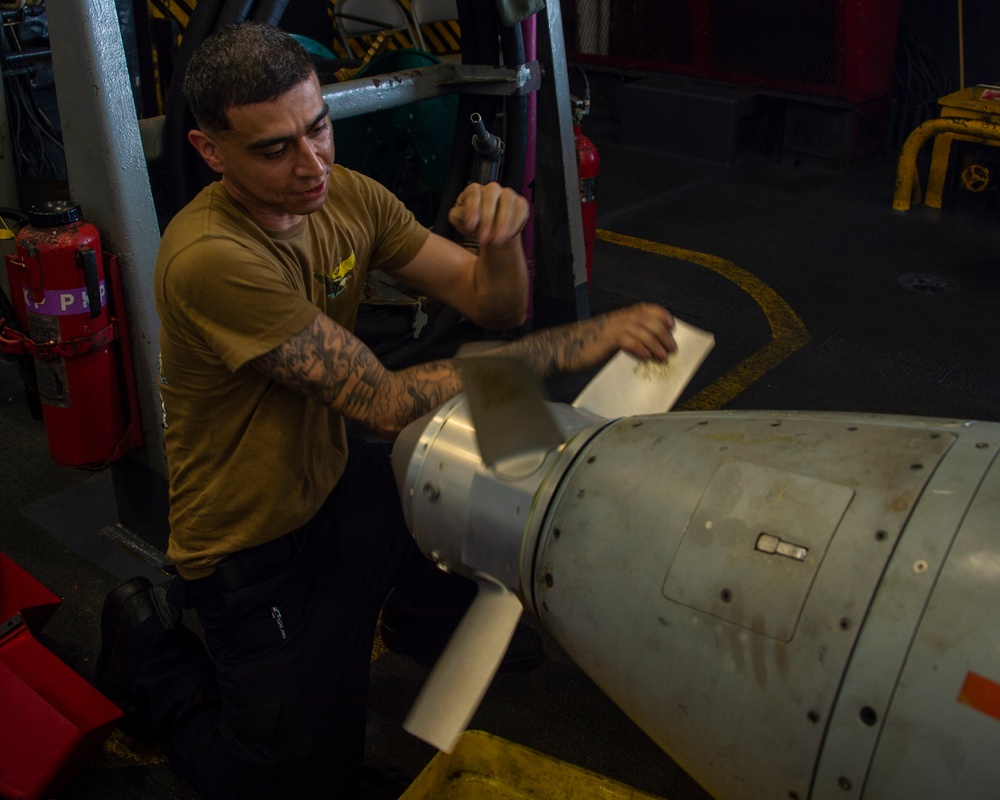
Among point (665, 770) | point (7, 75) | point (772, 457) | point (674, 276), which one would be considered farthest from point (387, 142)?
point (772, 457)

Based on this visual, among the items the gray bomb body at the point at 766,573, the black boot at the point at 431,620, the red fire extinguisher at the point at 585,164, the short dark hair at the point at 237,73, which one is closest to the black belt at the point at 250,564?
the black boot at the point at 431,620

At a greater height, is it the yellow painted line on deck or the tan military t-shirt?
the tan military t-shirt

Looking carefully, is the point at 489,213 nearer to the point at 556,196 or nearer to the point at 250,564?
the point at 250,564

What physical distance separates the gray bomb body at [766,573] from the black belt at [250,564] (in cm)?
63

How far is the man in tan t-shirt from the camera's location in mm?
1639

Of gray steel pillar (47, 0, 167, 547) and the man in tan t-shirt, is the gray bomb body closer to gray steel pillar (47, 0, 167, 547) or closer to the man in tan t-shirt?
the man in tan t-shirt

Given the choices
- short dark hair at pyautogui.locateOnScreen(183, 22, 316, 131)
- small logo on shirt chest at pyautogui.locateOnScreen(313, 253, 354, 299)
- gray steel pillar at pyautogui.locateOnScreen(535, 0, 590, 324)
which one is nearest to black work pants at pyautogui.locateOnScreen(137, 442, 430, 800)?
small logo on shirt chest at pyautogui.locateOnScreen(313, 253, 354, 299)

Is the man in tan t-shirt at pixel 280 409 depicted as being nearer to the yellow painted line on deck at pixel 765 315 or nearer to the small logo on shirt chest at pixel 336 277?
the small logo on shirt chest at pixel 336 277

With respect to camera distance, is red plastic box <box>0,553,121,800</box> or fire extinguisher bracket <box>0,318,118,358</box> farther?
fire extinguisher bracket <box>0,318,118,358</box>

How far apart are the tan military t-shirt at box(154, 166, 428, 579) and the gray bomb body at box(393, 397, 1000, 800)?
0.46 m

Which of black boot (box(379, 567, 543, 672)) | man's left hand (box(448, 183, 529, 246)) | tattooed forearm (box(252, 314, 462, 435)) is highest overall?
man's left hand (box(448, 183, 529, 246))

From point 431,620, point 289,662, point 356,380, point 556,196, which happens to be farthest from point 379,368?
point 556,196

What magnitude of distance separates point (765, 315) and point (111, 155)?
2.86 meters

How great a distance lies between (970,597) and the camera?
95 cm
